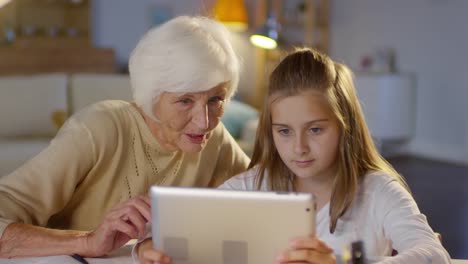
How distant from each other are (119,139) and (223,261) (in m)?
0.69

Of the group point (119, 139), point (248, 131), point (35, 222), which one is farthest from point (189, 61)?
point (248, 131)

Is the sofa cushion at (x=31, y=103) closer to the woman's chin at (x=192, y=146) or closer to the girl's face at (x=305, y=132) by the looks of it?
the woman's chin at (x=192, y=146)

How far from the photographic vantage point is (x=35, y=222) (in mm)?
1644

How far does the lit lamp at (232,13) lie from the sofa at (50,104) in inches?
86.9

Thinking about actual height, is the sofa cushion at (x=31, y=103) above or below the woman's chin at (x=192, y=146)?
below

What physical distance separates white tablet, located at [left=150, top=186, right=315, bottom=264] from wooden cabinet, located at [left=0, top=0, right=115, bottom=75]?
18.1 feet

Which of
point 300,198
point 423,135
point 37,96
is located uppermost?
point 300,198

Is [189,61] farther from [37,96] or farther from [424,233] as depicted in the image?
[37,96]

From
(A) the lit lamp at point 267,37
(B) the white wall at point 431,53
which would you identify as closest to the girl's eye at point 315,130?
(A) the lit lamp at point 267,37

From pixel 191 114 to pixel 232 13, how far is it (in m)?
Answer: 5.53

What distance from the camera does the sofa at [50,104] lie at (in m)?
4.56

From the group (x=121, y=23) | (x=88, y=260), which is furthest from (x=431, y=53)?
(x=88, y=260)

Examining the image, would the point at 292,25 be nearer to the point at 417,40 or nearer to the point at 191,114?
the point at 417,40

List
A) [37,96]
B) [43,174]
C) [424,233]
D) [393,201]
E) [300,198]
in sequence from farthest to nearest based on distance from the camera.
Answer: [37,96] < [43,174] < [393,201] < [424,233] < [300,198]
